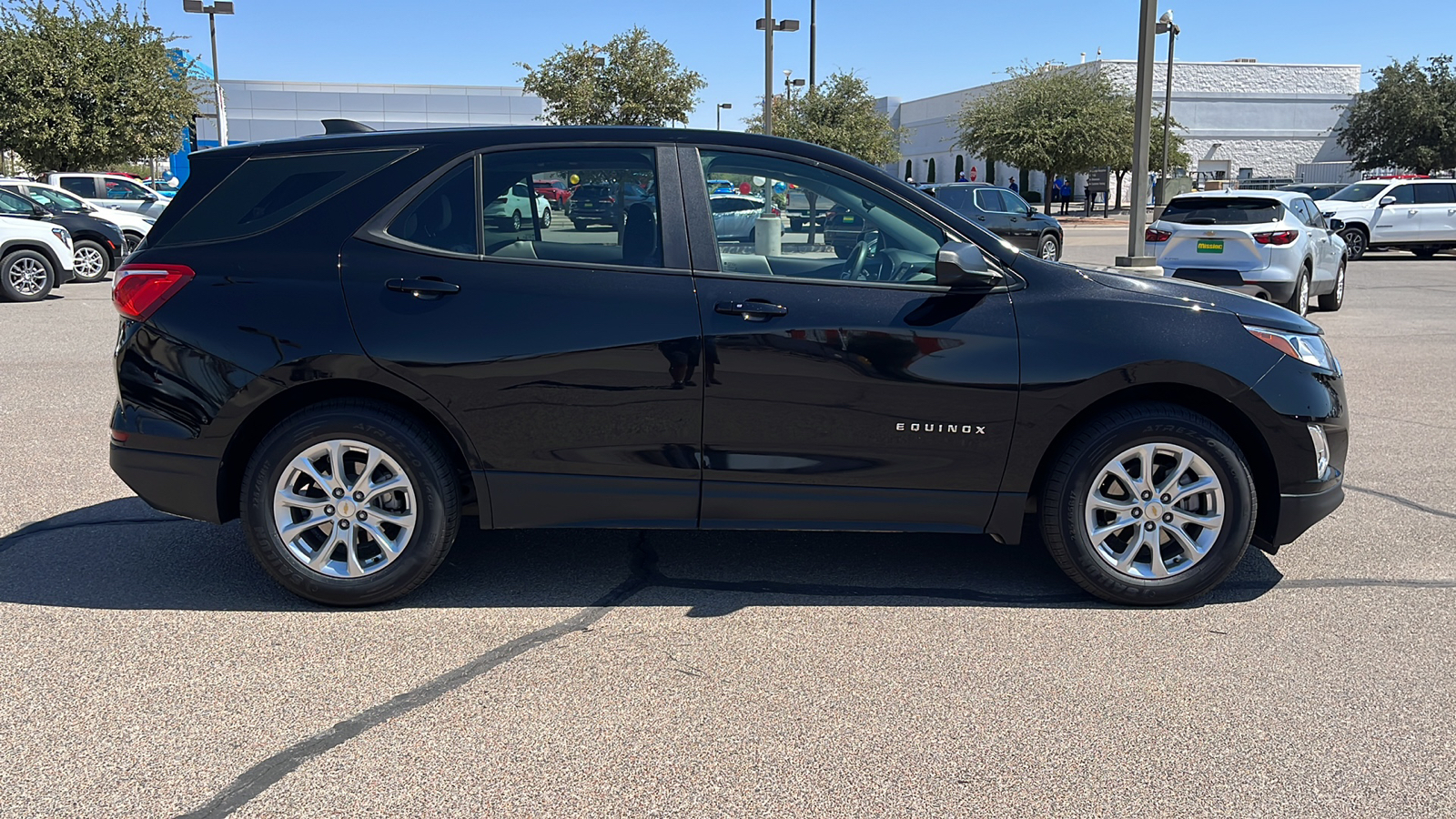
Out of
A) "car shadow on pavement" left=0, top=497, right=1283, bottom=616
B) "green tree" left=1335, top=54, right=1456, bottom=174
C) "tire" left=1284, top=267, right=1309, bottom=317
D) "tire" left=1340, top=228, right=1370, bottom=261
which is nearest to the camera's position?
"car shadow on pavement" left=0, top=497, right=1283, bottom=616

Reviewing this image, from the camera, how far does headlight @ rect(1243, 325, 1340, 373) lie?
179 inches

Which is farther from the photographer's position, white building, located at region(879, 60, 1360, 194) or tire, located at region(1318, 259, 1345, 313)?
white building, located at region(879, 60, 1360, 194)

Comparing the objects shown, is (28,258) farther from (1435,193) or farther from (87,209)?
(1435,193)

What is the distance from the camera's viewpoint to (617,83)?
4609cm

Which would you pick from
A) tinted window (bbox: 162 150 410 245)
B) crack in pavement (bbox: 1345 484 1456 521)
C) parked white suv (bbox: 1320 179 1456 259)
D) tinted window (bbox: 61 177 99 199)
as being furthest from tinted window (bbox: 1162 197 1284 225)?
tinted window (bbox: 61 177 99 199)

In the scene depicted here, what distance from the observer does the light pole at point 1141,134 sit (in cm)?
1692

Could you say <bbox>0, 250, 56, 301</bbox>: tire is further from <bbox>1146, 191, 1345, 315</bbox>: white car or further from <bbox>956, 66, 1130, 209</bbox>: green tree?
<bbox>956, 66, 1130, 209</bbox>: green tree

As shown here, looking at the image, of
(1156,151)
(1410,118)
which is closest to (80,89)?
(1156,151)

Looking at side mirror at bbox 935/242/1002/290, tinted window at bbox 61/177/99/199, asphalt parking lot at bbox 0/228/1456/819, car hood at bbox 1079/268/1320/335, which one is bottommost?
asphalt parking lot at bbox 0/228/1456/819

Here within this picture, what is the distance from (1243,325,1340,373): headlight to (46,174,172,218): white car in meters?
26.3

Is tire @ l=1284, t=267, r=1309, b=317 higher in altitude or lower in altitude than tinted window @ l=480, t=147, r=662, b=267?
lower

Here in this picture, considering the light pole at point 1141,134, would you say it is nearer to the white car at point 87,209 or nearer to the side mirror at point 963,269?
the side mirror at point 963,269

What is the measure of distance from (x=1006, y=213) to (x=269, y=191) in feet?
74.5

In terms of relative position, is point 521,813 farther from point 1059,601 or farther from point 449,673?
point 1059,601
